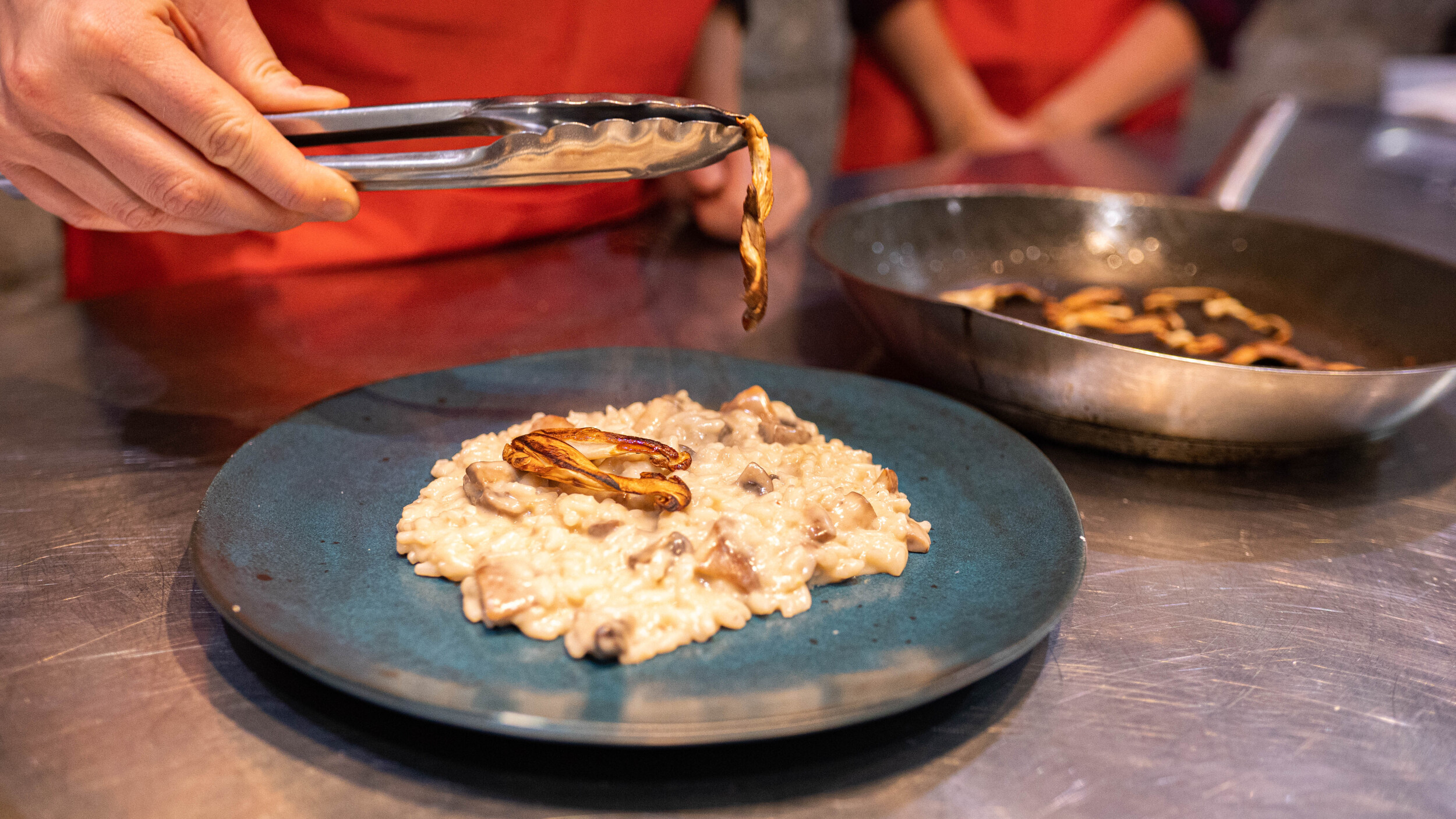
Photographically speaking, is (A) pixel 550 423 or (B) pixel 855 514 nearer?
(B) pixel 855 514

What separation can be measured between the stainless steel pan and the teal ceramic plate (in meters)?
0.11

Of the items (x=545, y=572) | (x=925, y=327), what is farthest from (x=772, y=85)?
(x=545, y=572)

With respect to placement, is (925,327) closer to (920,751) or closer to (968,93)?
(920,751)

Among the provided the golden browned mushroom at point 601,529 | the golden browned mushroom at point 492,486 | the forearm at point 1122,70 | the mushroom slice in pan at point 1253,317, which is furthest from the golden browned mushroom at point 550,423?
the forearm at point 1122,70

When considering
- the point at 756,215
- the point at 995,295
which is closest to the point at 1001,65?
the point at 995,295

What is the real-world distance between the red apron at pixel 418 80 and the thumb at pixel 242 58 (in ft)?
1.47

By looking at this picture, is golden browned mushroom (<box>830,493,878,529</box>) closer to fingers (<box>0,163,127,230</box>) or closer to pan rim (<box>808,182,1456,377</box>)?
pan rim (<box>808,182,1456,377</box>)

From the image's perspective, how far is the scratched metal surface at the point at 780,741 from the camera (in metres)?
0.78

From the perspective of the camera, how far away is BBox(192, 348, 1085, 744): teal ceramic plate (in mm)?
757

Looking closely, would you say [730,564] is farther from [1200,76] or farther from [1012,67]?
[1200,76]

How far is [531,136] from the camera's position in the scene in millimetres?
1062

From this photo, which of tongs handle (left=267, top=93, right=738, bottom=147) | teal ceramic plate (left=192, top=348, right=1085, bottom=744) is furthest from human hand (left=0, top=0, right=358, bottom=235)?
teal ceramic plate (left=192, top=348, right=1085, bottom=744)

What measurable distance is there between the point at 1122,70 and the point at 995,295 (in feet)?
7.41

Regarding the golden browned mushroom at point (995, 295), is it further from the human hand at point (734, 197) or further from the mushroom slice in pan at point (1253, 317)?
the human hand at point (734, 197)
